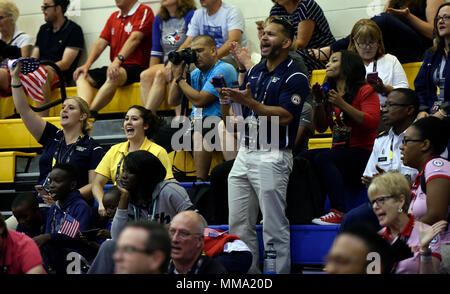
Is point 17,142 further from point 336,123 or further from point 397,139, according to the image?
point 397,139

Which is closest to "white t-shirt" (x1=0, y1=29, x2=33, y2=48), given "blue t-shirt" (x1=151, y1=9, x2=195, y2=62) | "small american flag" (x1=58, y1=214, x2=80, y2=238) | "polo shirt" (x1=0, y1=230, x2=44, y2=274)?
"blue t-shirt" (x1=151, y1=9, x2=195, y2=62)

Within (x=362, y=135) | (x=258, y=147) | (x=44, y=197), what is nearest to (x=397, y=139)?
(x=362, y=135)

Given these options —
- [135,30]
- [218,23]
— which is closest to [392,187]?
[218,23]

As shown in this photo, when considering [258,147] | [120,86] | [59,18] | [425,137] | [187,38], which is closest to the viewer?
[425,137]

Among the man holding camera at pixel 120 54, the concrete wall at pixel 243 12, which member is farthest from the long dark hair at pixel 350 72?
the man holding camera at pixel 120 54

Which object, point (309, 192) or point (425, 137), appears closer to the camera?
point (425, 137)

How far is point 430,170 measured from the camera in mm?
4375

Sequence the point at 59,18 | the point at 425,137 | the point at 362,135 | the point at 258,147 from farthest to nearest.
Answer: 1. the point at 59,18
2. the point at 362,135
3. the point at 258,147
4. the point at 425,137

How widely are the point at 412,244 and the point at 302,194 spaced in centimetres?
163

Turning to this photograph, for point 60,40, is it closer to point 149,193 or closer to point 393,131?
point 149,193

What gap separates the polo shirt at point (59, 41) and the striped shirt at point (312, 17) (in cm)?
260

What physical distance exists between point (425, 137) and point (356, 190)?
3.98 feet

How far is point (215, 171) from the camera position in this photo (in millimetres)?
5766

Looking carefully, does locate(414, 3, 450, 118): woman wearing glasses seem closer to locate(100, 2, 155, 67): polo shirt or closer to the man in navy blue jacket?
the man in navy blue jacket
